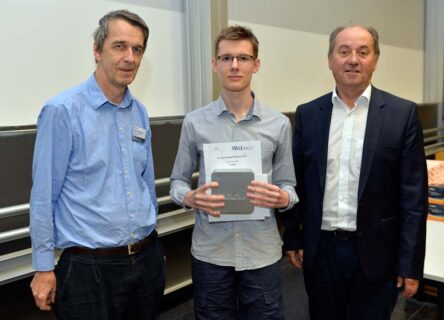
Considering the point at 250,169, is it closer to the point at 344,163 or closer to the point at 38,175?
the point at 344,163

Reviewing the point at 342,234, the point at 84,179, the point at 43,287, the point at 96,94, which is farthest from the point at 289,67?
the point at 43,287

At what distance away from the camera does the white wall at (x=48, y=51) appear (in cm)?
204

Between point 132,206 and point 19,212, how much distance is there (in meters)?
0.80

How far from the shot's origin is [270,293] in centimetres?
158

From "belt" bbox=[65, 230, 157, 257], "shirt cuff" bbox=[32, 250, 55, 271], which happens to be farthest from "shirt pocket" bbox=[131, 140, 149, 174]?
"shirt cuff" bbox=[32, 250, 55, 271]

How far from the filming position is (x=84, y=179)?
1402 mm

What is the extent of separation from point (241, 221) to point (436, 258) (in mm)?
937

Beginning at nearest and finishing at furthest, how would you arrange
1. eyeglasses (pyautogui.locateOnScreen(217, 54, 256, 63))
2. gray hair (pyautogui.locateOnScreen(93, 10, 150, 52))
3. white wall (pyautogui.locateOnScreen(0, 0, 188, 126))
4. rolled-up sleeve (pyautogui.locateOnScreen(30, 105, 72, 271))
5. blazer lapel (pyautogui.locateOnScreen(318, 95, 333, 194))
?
rolled-up sleeve (pyautogui.locateOnScreen(30, 105, 72, 271)), gray hair (pyautogui.locateOnScreen(93, 10, 150, 52)), eyeglasses (pyautogui.locateOnScreen(217, 54, 256, 63)), blazer lapel (pyautogui.locateOnScreen(318, 95, 333, 194)), white wall (pyautogui.locateOnScreen(0, 0, 188, 126))

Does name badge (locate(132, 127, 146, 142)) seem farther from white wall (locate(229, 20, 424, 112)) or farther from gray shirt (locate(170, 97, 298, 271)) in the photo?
white wall (locate(229, 20, 424, 112))

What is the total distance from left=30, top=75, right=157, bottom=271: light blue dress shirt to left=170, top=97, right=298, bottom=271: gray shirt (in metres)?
0.23

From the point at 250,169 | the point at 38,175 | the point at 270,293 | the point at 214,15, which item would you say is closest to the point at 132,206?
the point at 38,175

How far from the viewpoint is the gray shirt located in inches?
61.7

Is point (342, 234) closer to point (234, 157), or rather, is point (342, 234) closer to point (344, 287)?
point (344, 287)

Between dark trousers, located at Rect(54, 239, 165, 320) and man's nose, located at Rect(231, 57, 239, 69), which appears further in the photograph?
man's nose, located at Rect(231, 57, 239, 69)
